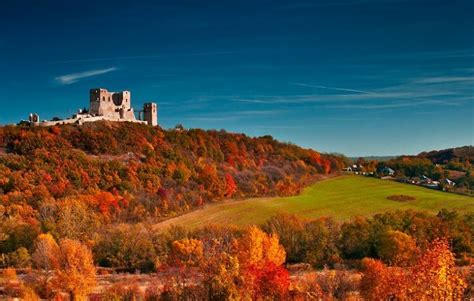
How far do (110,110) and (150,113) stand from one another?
25.6 ft

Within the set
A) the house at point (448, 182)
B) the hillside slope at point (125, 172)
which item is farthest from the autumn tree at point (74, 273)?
the house at point (448, 182)

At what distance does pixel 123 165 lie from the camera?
6456 cm

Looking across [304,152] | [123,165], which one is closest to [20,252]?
[123,165]

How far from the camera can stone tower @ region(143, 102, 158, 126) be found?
81.8 meters

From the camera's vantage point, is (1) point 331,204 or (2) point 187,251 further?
(1) point 331,204

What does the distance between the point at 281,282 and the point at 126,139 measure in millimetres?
46060

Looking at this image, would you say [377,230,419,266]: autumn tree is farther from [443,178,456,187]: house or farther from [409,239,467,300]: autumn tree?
[443,178,456,187]: house

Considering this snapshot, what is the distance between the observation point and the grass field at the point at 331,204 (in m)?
57.6

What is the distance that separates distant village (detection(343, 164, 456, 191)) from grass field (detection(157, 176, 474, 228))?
3.24m

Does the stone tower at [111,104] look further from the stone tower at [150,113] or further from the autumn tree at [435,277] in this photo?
the autumn tree at [435,277]

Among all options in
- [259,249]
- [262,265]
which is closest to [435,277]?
[262,265]

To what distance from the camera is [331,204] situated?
67500mm

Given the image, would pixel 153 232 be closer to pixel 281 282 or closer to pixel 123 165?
pixel 281 282

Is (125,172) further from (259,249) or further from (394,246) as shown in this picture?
(394,246)
